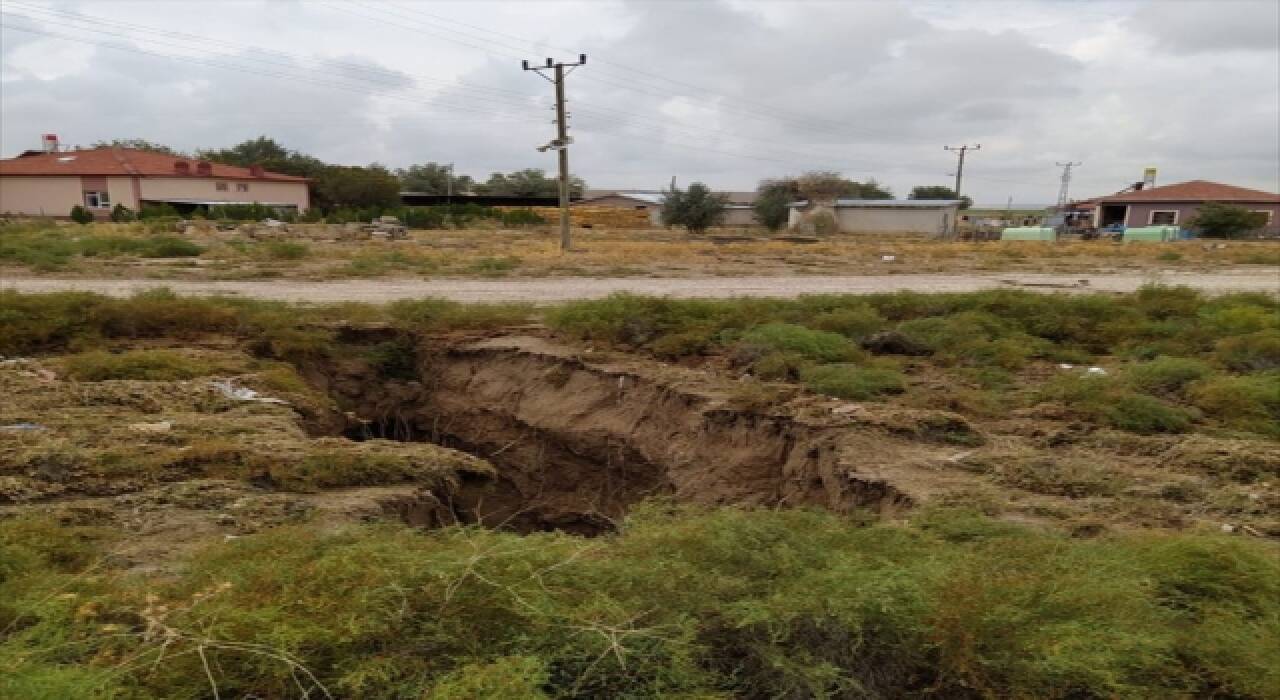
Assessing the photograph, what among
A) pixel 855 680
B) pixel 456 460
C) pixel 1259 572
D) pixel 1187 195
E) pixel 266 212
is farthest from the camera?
pixel 1187 195

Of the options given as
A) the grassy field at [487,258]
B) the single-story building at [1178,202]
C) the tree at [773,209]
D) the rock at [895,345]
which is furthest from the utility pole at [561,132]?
the single-story building at [1178,202]

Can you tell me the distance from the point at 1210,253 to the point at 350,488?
114 feet

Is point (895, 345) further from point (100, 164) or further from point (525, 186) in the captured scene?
point (525, 186)

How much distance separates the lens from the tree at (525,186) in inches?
3393

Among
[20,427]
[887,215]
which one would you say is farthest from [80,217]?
[887,215]

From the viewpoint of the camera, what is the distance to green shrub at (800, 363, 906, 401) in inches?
307

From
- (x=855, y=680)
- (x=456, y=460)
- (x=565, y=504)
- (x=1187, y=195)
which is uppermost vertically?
(x=1187, y=195)

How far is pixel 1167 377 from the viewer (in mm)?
8133

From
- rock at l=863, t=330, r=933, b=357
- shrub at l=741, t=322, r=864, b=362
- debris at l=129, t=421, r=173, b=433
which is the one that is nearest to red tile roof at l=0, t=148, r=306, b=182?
debris at l=129, t=421, r=173, b=433

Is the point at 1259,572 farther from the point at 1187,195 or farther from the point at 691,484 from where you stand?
the point at 1187,195

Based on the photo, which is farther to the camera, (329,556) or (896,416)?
(896,416)

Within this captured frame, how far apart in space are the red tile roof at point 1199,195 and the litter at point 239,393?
6249 centimetres

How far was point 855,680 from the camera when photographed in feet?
8.96

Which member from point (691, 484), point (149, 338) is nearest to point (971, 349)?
point (691, 484)
